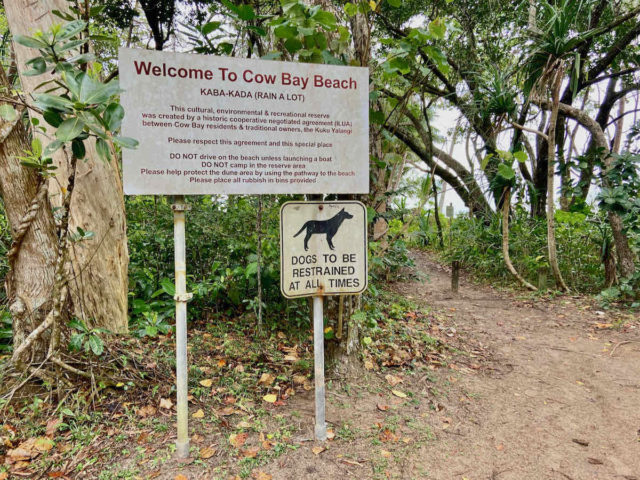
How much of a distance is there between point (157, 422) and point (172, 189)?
1.34 m

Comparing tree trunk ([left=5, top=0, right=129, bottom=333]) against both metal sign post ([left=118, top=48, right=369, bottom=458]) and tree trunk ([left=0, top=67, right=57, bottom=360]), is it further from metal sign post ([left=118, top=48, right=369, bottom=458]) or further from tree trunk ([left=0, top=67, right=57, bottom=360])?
metal sign post ([left=118, top=48, right=369, bottom=458])

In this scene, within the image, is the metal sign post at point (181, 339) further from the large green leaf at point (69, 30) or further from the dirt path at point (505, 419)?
the large green leaf at point (69, 30)

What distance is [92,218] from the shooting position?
2.90m

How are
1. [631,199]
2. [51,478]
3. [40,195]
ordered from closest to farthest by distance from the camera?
[51,478] < [40,195] < [631,199]

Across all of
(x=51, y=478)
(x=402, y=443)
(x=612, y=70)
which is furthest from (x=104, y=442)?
(x=612, y=70)

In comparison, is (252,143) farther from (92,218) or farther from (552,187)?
(552,187)

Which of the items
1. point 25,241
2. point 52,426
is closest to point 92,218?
point 25,241

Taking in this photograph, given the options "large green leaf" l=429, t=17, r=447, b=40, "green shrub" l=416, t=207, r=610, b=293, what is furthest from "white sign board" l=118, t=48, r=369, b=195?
"green shrub" l=416, t=207, r=610, b=293

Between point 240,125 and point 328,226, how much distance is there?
700 millimetres

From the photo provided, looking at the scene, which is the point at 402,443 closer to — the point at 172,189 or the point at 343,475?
the point at 343,475

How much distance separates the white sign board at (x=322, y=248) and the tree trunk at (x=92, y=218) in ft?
4.94

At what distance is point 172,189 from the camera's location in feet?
6.02

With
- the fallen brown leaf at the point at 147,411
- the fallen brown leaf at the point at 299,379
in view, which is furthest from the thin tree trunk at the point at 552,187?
the fallen brown leaf at the point at 147,411

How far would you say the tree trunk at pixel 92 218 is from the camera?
2.71 meters
